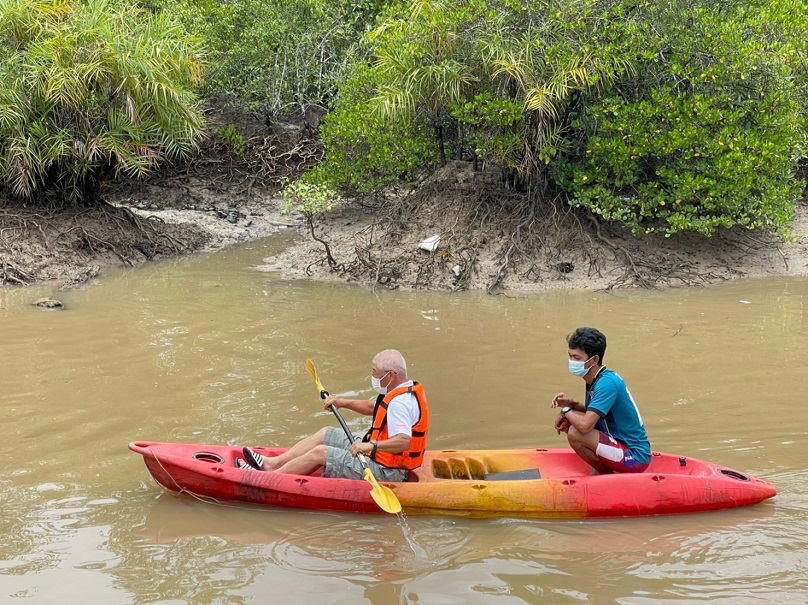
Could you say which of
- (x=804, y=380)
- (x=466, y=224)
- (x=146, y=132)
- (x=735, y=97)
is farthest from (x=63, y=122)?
(x=804, y=380)

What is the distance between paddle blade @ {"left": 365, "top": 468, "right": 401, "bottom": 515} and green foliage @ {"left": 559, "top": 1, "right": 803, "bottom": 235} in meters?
6.62

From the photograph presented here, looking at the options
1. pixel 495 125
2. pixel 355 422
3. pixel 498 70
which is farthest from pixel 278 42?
pixel 355 422

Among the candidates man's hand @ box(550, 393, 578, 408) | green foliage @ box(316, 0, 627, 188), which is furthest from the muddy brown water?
green foliage @ box(316, 0, 627, 188)

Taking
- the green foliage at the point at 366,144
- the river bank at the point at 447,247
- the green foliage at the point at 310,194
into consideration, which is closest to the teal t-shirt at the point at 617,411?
the river bank at the point at 447,247

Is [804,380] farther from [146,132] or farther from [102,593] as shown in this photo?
Result: [146,132]

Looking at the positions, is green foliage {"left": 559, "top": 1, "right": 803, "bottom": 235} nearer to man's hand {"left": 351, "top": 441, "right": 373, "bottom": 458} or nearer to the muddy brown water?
the muddy brown water

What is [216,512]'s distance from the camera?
5.45 metres

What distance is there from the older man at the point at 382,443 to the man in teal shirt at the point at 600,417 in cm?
91

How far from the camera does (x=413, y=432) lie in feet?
17.5

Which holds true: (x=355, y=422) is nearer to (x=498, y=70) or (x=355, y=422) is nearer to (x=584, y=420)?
(x=584, y=420)

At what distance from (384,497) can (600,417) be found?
1396 mm

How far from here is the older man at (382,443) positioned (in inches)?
209

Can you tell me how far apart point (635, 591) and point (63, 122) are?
10051mm

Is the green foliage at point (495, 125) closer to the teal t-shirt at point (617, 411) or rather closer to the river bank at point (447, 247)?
the river bank at point (447, 247)
